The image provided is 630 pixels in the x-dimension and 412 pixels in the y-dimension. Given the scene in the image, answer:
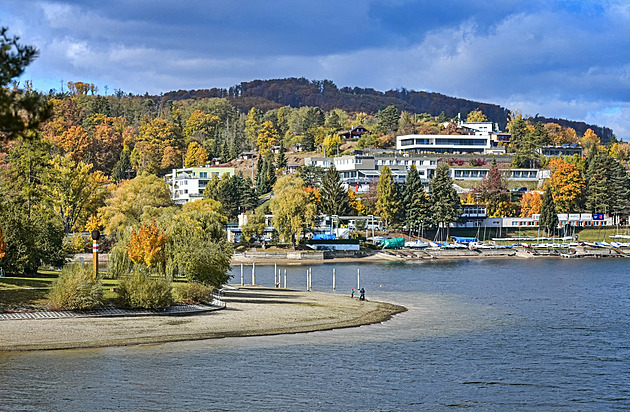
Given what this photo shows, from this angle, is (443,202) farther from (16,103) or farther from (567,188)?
(16,103)

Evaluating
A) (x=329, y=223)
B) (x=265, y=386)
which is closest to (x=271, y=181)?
(x=329, y=223)

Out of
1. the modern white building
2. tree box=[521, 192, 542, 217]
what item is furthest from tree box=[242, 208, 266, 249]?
tree box=[521, 192, 542, 217]

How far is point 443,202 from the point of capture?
144 metres

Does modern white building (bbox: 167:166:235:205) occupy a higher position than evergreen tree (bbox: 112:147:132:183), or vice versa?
evergreen tree (bbox: 112:147:132:183)

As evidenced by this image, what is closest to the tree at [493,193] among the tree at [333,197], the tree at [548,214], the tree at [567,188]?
the tree at [567,188]

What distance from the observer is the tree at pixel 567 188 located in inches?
6230

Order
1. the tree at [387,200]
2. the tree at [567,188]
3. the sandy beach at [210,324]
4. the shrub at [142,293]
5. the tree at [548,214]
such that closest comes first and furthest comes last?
the sandy beach at [210,324]
the shrub at [142,293]
the tree at [387,200]
the tree at [548,214]
the tree at [567,188]

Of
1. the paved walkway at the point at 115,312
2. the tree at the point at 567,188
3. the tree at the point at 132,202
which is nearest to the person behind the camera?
the paved walkway at the point at 115,312

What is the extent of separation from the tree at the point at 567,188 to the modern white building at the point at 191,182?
68.4m

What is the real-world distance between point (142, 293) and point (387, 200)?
9822 centimetres

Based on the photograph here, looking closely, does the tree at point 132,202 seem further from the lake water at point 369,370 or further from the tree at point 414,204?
the lake water at point 369,370

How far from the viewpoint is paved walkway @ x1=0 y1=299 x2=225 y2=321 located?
43156 mm

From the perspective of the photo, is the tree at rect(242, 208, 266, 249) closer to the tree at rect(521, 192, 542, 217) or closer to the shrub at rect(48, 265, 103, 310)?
the tree at rect(521, 192, 542, 217)

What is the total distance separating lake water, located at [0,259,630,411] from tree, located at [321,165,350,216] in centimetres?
8682
